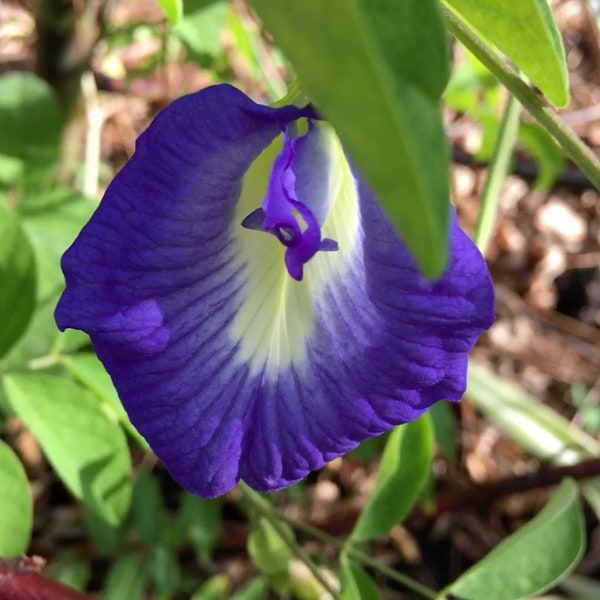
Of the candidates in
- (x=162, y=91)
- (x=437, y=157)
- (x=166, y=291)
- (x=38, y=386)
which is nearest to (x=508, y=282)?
(x=162, y=91)

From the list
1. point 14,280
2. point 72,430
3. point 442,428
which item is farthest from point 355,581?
point 442,428

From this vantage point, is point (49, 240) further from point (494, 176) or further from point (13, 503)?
point (494, 176)

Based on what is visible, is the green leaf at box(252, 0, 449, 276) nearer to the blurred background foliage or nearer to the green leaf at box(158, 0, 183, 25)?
the blurred background foliage

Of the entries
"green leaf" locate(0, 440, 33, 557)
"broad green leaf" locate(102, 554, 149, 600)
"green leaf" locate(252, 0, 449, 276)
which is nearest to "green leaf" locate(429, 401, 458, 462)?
"broad green leaf" locate(102, 554, 149, 600)

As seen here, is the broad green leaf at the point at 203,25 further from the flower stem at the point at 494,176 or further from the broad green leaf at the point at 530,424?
the broad green leaf at the point at 530,424

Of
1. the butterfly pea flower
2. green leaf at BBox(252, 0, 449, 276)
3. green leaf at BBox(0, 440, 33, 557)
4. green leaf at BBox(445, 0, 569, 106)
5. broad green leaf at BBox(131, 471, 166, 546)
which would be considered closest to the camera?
green leaf at BBox(252, 0, 449, 276)

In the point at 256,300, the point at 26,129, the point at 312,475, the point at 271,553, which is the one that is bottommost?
the point at 312,475
